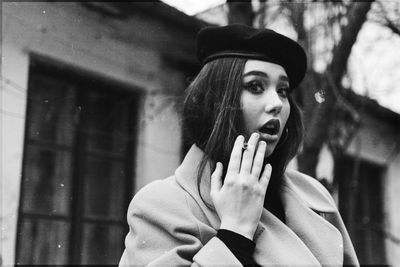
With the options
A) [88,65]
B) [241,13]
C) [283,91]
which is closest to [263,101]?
[283,91]

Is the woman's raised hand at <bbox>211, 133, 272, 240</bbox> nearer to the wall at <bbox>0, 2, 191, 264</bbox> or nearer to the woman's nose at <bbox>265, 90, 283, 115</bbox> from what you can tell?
the woman's nose at <bbox>265, 90, 283, 115</bbox>

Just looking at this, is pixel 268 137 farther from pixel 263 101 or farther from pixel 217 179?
pixel 217 179

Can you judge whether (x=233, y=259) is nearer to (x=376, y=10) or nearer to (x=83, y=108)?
(x=376, y=10)

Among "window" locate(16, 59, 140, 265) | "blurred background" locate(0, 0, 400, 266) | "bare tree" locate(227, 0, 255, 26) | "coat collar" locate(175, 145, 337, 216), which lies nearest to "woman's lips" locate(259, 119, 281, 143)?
"coat collar" locate(175, 145, 337, 216)

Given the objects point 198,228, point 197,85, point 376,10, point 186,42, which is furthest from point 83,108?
point 198,228

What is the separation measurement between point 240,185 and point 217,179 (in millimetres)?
95

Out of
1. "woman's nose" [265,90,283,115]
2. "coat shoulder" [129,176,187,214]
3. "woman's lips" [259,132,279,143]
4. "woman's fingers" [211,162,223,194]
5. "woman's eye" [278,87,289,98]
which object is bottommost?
"coat shoulder" [129,176,187,214]

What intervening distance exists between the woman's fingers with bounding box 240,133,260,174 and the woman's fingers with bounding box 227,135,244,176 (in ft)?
0.05

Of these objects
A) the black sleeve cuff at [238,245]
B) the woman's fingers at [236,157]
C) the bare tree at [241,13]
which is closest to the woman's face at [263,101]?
the woman's fingers at [236,157]

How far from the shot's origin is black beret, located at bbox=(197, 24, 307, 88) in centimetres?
183

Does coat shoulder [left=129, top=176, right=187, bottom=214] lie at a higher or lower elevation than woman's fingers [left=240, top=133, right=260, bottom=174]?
lower

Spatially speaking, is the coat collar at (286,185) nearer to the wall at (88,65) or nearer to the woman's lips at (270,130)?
the woman's lips at (270,130)

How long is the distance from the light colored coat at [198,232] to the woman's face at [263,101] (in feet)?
0.71

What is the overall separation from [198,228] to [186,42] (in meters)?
3.69
